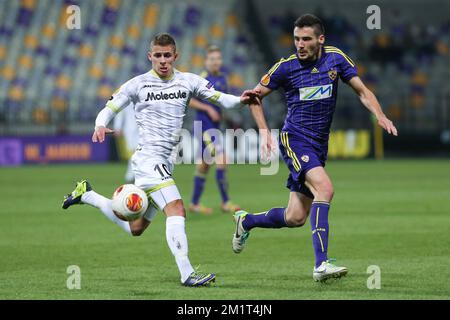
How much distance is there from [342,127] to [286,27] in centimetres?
525

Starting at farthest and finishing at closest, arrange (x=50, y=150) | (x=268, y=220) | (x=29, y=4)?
(x=29, y=4), (x=50, y=150), (x=268, y=220)

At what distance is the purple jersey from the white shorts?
47.1 inches

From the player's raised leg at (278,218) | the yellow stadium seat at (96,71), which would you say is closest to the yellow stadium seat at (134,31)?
the yellow stadium seat at (96,71)

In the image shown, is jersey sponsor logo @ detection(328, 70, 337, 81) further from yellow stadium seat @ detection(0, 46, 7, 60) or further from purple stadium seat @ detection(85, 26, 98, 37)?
purple stadium seat @ detection(85, 26, 98, 37)

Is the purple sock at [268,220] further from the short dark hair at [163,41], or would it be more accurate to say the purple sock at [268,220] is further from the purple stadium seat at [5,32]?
the purple stadium seat at [5,32]

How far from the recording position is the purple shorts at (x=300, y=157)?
8.31 metres

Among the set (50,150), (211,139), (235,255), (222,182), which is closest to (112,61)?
(50,150)

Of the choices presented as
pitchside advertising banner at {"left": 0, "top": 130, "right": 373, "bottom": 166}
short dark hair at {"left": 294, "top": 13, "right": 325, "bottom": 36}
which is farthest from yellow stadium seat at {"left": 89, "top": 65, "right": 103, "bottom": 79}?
short dark hair at {"left": 294, "top": 13, "right": 325, "bottom": 36}

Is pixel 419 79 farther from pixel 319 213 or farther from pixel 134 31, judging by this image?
pixel 319 213

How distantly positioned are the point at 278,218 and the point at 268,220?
0.16 m

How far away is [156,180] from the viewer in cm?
815

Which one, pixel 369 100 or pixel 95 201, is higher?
pixel 369 100

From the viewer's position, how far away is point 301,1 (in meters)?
32.8
